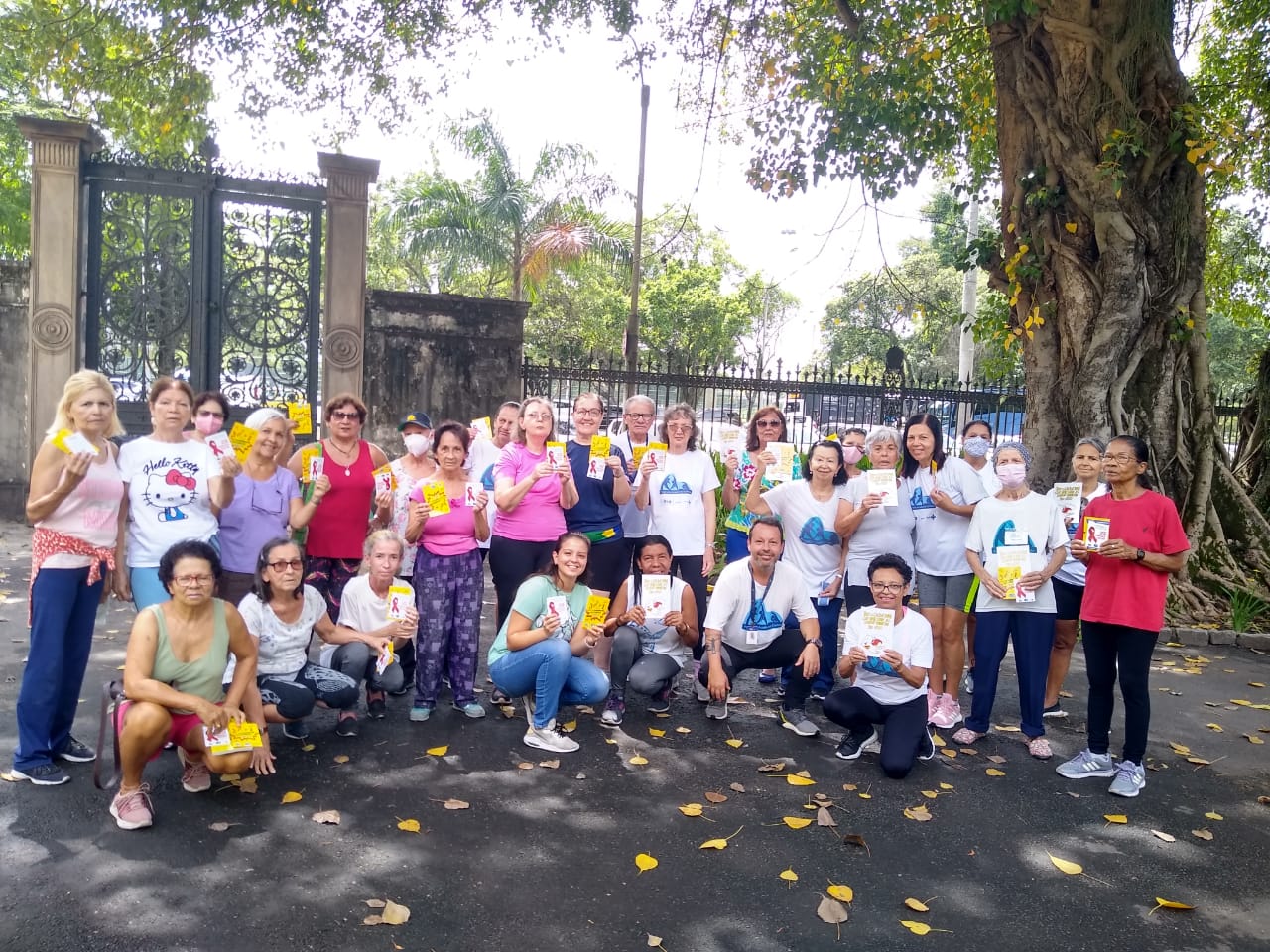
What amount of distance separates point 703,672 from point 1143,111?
21.0 ft

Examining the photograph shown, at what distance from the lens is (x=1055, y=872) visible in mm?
3914

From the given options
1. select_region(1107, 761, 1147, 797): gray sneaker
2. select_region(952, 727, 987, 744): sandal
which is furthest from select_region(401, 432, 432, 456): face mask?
select_region(1107, 761, 1147, 797): gray sneaker

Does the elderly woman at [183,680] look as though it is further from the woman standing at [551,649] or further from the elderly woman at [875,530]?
the elderly woman at [875,530]

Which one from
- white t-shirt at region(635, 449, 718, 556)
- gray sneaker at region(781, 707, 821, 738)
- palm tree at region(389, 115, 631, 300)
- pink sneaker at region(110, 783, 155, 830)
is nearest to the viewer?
pink sneaker at region(110, 783, 155, 830)

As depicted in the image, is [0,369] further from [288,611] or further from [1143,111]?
[1143,111]

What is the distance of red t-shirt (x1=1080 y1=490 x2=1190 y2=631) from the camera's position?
15.7ft

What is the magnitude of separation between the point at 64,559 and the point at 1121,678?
489cm

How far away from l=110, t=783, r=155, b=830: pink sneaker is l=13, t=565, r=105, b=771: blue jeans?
0.63m

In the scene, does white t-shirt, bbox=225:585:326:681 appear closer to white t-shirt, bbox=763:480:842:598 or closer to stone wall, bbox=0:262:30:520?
white t-shirt, bbox=763:480:842:598

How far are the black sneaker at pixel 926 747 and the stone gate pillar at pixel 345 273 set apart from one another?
22.1 feet

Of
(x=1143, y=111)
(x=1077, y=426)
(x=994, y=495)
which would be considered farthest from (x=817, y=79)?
(x=994, y=495)

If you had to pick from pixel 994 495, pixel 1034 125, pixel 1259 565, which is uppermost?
pixel 1034 125

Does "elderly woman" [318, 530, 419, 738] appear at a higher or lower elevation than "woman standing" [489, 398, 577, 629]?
lower

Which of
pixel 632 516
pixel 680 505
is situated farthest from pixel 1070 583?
pixel 632 516
